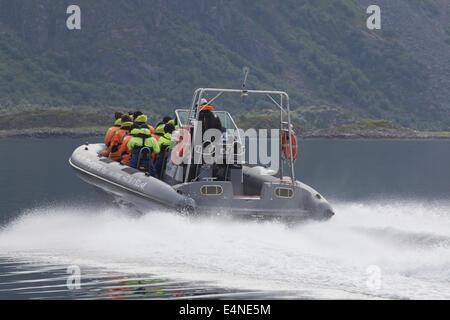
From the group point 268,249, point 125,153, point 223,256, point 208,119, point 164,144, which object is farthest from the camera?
point 164,144

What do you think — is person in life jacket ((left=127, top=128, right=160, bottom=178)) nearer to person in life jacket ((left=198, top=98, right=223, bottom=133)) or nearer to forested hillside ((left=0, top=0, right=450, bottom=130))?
person in life jacket ((left=198, top=98, right=223, bottom=133))

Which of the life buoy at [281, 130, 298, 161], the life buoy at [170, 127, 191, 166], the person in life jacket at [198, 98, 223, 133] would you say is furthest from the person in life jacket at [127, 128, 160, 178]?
the life buoy at [281, 130, 298, 161]

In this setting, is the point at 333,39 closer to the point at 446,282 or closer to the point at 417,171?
the point at 417,171

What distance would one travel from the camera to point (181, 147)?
10820mm

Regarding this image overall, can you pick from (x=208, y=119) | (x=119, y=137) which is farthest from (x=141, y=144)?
(x=208, y=119)

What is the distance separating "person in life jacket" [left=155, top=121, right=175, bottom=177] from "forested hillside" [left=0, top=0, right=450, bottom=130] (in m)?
106

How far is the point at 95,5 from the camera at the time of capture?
15175cm

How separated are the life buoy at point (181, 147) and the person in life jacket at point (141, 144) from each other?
2.20ft

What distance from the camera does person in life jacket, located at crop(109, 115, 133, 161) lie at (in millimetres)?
12203

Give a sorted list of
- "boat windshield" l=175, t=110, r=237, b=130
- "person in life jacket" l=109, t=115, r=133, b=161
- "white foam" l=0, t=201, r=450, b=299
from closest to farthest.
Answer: "white foam" l=0, t=201, r=450, b=299 → "boat windshield" l=175, t=110, r=237, b=130 → "person in life jacket" l=109, t=115, r=133, b=161

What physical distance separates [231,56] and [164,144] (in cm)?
13872

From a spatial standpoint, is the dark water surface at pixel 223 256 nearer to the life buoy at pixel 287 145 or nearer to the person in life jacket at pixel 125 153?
the person in life jacket at pixel 125 153

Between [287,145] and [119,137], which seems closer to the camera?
[287,145]

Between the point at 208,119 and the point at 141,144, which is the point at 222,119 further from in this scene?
the point at 141,144
